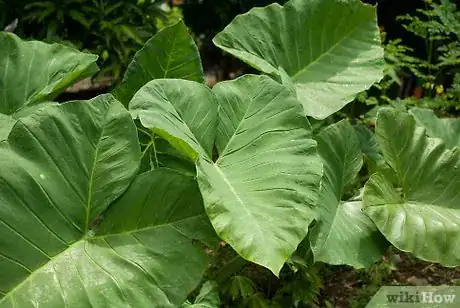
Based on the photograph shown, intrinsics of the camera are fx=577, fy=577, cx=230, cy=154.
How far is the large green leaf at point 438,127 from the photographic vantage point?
6.90ft

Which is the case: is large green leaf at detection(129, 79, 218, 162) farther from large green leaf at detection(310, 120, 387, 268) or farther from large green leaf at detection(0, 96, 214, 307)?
large green leaf at detection(310, 120, 387, 268)

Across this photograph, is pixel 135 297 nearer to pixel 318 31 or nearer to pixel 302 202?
pixel 302 202

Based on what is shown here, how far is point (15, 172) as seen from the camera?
1245 millimetres

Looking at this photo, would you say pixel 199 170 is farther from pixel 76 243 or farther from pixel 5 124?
pixel 5 124

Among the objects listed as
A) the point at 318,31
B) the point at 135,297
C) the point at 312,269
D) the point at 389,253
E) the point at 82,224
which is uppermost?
the point at 318,31

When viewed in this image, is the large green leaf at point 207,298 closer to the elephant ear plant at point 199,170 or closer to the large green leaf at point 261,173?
the elephant ear plant at point 199,170

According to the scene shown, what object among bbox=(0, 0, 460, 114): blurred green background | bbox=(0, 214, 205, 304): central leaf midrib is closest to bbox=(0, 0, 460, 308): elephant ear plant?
bbox=(0, 214, 205, 304): central leaf midrib

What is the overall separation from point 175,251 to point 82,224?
0.22m

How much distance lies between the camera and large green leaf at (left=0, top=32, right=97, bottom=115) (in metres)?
1.77

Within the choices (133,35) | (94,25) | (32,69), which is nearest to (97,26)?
(94,25)

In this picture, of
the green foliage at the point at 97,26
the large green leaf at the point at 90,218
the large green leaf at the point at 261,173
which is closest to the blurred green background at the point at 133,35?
the green foliage at the point at 97,26

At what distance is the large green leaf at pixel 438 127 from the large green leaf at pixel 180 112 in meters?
0.91

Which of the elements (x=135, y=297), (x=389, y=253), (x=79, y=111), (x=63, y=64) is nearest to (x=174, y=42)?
(x=63, y=64)

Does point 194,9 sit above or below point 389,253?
above
